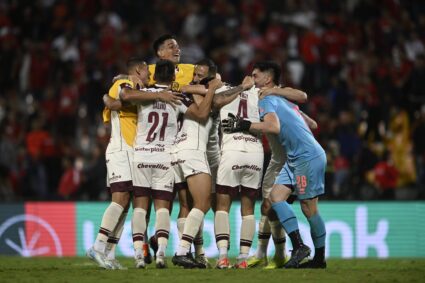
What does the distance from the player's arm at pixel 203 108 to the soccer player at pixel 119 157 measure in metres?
0.77

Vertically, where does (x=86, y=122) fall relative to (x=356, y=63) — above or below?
below

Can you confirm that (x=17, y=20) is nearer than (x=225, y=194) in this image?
No

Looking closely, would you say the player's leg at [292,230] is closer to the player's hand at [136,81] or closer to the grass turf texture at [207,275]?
the grass turf texture at [207,275]

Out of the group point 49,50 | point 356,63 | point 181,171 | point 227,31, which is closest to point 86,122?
point 49,50

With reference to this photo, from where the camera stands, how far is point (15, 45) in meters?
23.0

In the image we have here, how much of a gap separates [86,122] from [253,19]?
4865 millimetres

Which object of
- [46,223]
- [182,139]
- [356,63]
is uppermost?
[356,63]

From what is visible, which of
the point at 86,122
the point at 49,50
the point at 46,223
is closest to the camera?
the point at 46,223

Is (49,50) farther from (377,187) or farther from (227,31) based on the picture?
(377,187)

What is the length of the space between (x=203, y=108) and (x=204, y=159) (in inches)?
24.4

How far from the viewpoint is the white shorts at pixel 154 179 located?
12.5 m

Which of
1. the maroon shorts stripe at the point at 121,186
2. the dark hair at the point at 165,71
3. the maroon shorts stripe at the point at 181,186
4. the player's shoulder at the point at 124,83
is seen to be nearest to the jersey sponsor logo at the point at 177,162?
the maroon shorts stripe at the point at 181,186

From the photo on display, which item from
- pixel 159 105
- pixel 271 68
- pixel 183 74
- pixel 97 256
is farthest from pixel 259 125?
pixel 97 256

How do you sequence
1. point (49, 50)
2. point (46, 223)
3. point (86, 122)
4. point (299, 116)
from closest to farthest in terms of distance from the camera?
point (299, 116), point (46, 223), point (86, 122), point (49, 50)
